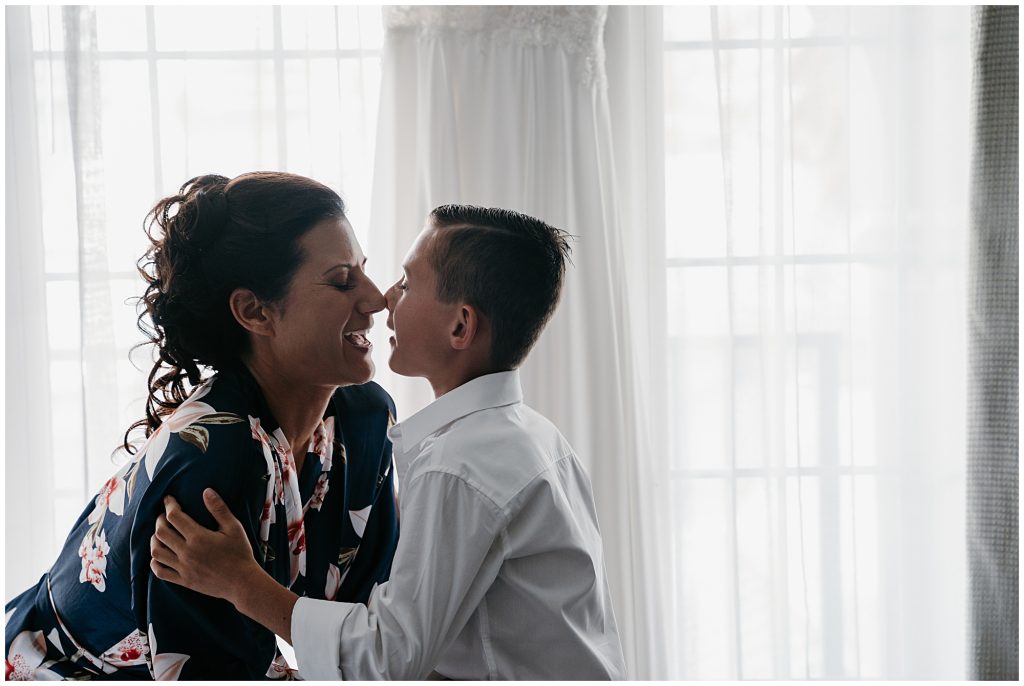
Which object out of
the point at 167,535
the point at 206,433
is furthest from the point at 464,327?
the point at 167,535

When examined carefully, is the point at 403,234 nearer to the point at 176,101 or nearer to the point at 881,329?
the point at 176,101

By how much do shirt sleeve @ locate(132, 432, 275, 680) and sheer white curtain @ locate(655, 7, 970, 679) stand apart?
115 cm

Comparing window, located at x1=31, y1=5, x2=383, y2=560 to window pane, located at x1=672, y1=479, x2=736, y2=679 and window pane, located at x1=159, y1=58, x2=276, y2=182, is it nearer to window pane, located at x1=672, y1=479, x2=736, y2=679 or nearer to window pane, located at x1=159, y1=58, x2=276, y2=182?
window pane, located at x1=159, y1=58, x2=276, y2=182

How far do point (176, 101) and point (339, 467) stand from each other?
3.61 feet

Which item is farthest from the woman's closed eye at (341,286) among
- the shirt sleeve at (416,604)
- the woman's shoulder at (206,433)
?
the shirt sleeve at (416,604)

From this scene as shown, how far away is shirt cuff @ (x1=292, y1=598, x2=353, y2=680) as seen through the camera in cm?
99

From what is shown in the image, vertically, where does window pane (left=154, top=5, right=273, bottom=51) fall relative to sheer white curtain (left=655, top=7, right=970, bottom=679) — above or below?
above

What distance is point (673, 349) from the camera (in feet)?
6.27

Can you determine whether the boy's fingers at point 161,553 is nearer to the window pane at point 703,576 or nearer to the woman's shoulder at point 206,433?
the woman's shoulder at point 206,433

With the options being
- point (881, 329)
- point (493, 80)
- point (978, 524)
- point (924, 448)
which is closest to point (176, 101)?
point (493, 80)

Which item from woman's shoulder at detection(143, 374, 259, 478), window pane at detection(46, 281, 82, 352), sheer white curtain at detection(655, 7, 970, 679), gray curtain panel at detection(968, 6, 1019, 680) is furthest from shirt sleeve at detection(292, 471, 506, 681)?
gray curtain panel at detection(968, 6, 1019, 680)

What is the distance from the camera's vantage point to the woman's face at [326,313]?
119 centimetres

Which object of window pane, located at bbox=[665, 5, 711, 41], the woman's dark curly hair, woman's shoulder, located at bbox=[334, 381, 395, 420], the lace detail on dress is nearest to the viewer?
the woman's dark curly hair

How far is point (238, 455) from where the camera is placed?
106 centimetres
